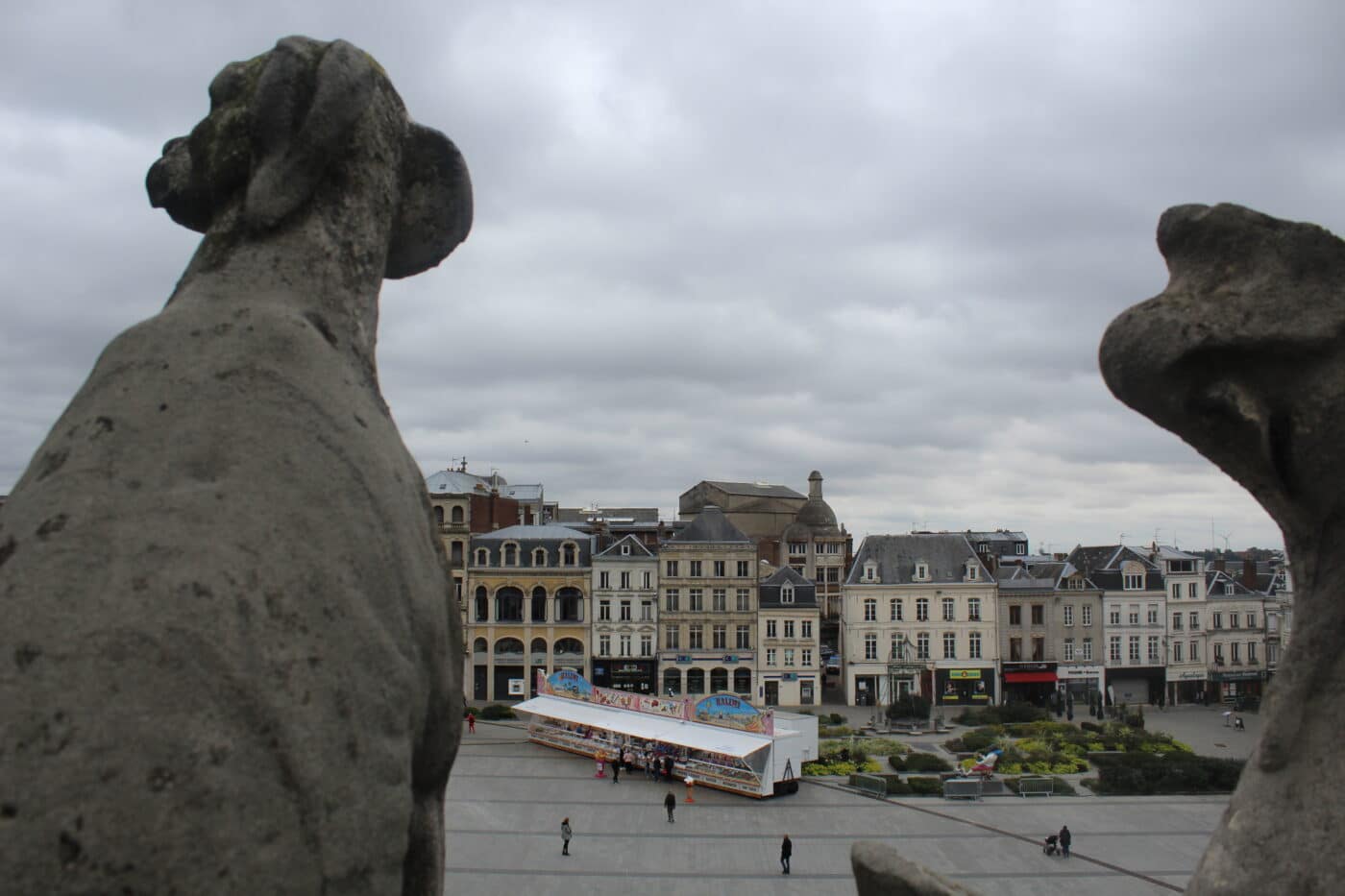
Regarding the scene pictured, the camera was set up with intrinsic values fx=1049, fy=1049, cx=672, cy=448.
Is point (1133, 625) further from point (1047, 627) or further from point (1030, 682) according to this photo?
point (1030, 682)

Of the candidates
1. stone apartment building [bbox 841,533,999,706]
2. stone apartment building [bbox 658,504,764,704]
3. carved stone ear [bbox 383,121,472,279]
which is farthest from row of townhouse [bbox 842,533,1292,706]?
carved stone ear [bbox 383,121,472,279]

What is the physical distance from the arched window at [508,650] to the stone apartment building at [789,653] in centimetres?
1107

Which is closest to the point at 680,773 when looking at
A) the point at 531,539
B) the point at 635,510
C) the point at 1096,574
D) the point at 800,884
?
the point at 800,884

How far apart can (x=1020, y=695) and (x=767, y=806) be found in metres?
28.6

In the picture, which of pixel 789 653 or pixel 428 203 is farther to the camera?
pixel 789 653

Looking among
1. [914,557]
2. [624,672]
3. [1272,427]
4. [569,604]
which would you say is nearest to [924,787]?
[624,672]

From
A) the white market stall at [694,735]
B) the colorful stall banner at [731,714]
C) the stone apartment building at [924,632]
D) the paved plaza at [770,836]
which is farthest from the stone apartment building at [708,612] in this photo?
the colorful stall banner at [731,714]

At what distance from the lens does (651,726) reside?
31.5 meters

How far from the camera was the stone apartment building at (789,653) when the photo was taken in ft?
160

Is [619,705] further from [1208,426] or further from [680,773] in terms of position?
[1208,426]

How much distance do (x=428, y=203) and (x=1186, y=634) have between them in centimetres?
5776

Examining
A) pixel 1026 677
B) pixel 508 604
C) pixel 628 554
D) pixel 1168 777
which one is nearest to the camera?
pixel 1168 777

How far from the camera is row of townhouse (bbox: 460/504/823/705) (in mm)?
48406

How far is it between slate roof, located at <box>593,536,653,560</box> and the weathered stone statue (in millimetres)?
46159
